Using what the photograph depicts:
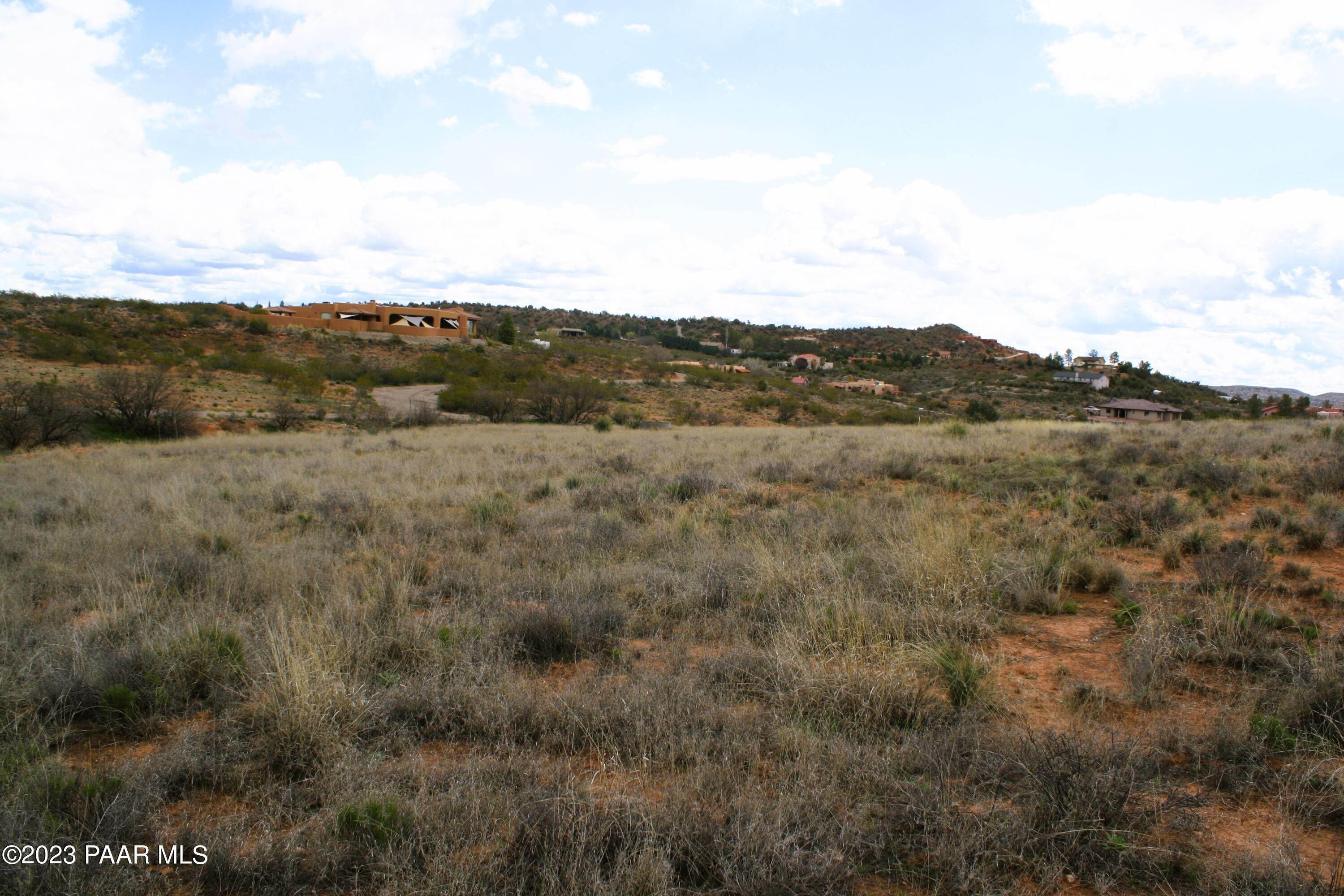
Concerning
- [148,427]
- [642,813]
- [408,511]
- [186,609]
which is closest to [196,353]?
[148,427]

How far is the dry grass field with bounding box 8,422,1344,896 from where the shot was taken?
250 cm

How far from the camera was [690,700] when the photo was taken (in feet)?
11.6

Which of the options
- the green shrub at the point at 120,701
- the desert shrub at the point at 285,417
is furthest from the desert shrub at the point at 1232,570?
the desert shrub at the point at 285,417

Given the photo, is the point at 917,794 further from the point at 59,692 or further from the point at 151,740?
the point at 59,692

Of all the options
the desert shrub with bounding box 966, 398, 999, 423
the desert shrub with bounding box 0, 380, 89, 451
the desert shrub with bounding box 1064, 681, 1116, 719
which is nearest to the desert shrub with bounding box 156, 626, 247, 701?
the desert shrub with bounding box 1064, 681, 1116, 719

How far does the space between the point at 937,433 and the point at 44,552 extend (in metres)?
16.3

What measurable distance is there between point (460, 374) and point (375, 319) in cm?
3065

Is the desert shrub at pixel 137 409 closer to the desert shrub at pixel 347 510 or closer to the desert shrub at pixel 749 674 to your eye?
the desert shrub at pixel 347 510

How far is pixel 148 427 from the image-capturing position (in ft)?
81.4

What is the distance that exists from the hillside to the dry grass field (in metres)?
26.0

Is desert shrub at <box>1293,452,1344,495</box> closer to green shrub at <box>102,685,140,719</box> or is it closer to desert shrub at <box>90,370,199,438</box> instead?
green shrub at <box>102,685,140,719</box>

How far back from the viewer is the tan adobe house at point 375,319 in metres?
67.6

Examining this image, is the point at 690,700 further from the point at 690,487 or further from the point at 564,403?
the point at 564,403

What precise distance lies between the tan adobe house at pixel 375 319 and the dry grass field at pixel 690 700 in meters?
65.4
